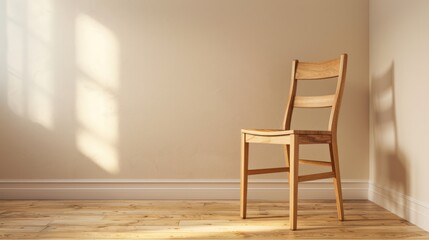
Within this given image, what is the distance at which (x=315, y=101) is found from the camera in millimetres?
2420

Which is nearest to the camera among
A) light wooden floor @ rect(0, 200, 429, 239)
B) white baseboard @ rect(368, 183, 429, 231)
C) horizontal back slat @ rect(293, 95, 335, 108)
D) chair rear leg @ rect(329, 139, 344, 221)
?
light wooden floor @ rect(0, 200, 429, 239)

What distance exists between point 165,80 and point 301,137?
107cm

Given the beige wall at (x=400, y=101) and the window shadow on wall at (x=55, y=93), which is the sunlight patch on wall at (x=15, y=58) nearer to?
the window shadow on wall at (x=55, y=93)

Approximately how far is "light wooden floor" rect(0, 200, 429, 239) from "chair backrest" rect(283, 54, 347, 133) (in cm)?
48

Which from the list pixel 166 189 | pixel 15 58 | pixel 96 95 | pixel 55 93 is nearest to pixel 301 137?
pixel 166 189

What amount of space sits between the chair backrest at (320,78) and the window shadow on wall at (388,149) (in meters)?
0.32

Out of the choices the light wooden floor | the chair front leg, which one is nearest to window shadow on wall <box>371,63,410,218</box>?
the light wooden floor

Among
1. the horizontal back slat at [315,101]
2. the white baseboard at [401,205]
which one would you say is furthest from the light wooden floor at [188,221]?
the horizontal back slat at [315,101]

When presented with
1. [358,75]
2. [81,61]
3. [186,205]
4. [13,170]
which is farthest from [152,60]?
[358,75]

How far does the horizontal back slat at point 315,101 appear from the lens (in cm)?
233

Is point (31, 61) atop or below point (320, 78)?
atop

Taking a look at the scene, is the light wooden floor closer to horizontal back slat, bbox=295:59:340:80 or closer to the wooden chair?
the wooden chair

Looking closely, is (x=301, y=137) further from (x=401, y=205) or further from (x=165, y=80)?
(x=165, y=80)

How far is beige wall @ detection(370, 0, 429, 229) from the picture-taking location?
6.75ft
